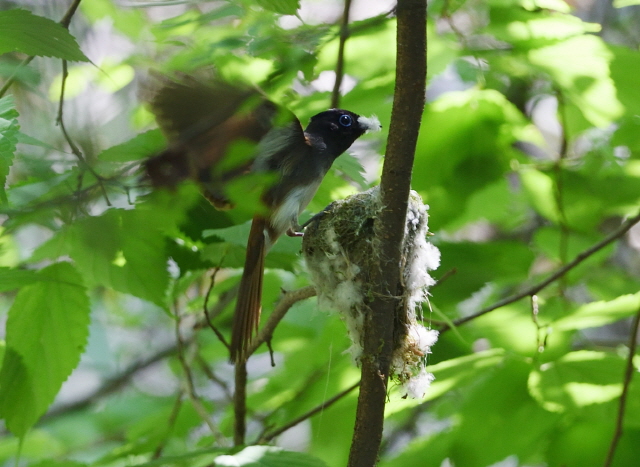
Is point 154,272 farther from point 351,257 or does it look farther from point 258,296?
point 351,257

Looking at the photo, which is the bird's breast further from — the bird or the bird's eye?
the bird's eye

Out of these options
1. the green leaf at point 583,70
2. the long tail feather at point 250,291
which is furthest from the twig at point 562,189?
the long tail feather at point 250,291

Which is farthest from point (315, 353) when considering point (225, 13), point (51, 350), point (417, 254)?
point (225, 13)

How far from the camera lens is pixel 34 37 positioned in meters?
1.40

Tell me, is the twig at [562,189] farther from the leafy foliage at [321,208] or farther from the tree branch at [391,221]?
the tree branch at [391,221]

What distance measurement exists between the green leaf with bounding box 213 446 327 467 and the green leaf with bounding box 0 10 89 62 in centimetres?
95

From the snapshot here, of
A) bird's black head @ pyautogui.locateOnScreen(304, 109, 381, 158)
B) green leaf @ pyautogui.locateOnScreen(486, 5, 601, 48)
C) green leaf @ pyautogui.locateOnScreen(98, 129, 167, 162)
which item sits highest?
green leaf @ pyautogui.locateOnScreen(486, 5, 601, 48)

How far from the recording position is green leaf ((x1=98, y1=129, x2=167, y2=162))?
156 centimetres

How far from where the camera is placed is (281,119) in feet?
5.30

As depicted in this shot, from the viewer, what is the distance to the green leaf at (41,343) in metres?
1.61

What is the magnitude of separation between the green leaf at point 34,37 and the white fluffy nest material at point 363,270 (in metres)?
0.85

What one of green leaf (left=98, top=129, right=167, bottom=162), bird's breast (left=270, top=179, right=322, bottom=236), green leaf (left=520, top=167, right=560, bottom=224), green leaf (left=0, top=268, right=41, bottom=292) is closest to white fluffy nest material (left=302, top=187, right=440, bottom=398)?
bird's breast (left=270, top=179, right=322, bottom=236)

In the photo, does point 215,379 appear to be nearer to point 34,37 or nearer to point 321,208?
point 321,208

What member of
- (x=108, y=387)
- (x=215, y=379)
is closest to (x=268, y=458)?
(x=215, y=379)
